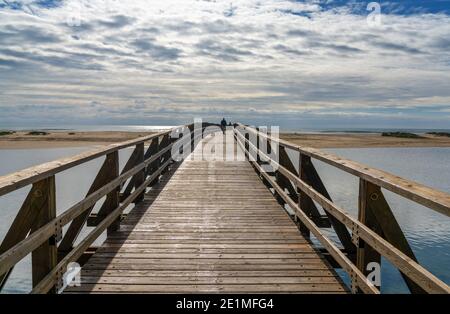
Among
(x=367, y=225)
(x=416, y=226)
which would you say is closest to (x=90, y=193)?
(x=367, y=225)

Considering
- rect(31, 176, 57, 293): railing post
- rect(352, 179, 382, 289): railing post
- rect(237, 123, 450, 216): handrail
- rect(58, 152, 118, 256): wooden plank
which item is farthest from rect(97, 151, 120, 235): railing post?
rect(352, 179, 382, 289): railing post

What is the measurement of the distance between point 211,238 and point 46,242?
268cm

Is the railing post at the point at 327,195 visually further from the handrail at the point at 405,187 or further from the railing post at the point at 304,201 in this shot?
the handrail at the point at 405,187

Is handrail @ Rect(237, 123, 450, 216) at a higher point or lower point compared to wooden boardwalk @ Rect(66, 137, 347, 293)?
higher

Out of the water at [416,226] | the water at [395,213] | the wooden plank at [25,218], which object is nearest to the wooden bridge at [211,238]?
the wooden plank at [25,218]

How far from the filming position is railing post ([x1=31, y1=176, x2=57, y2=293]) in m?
3.47

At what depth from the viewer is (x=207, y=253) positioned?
522 cm

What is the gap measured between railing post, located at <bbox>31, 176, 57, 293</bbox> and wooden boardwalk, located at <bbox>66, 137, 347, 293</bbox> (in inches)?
18.9

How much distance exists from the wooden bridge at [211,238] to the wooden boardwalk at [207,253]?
0.01m

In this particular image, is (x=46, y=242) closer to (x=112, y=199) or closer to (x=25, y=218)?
(x=25, y=218)

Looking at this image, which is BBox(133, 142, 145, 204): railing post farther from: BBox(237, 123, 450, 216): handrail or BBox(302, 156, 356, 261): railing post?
BBox(237, 123, 450, 216): handrail
